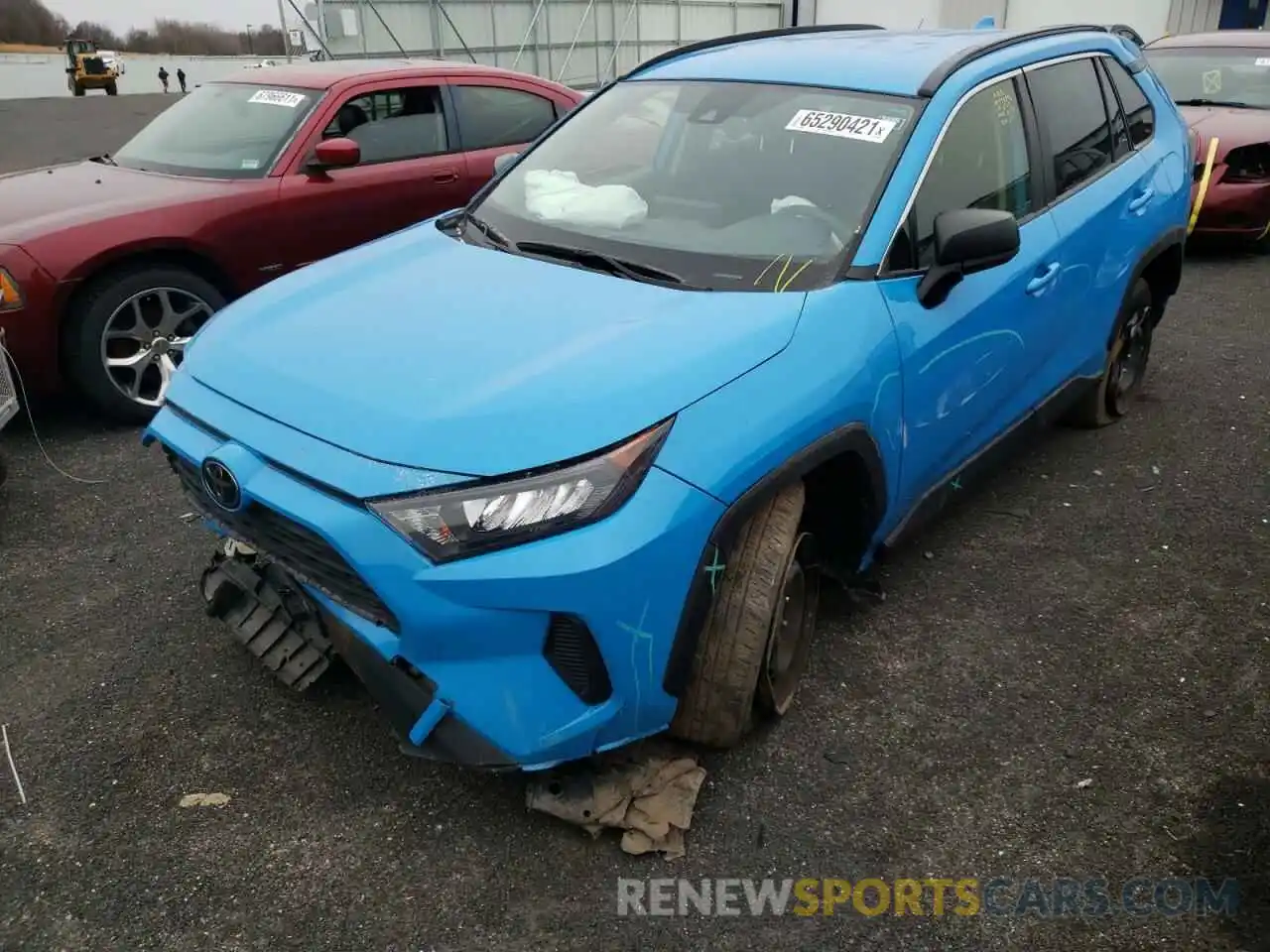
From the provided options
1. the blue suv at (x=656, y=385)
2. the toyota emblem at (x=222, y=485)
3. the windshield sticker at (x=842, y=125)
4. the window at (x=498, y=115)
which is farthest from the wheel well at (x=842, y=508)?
the window at (x=498, y=115)

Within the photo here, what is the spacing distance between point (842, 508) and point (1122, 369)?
104 inches

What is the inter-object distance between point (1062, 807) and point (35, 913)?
2.44 m

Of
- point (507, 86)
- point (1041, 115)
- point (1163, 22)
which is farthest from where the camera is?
point (1163, 22)

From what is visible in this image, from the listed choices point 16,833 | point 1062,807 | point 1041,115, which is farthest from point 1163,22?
point 16,833

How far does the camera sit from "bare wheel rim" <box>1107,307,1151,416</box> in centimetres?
457

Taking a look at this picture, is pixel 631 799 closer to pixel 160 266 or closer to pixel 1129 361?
pixel 1129 361

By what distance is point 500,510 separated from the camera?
6.68 ft

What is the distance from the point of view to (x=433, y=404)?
218 cm

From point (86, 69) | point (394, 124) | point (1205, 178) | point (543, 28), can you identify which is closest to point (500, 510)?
point (394, 124)

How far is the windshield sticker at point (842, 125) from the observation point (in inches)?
115

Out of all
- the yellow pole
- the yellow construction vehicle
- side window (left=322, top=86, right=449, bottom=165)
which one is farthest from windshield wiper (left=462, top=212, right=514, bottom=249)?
the yellow construction vehicle

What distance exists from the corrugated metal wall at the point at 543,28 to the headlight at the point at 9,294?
494 inches

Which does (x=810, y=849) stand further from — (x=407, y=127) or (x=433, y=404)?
(x=407, y=127)

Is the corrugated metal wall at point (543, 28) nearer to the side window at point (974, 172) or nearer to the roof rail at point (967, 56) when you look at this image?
the roof rail at point (967, 56)
